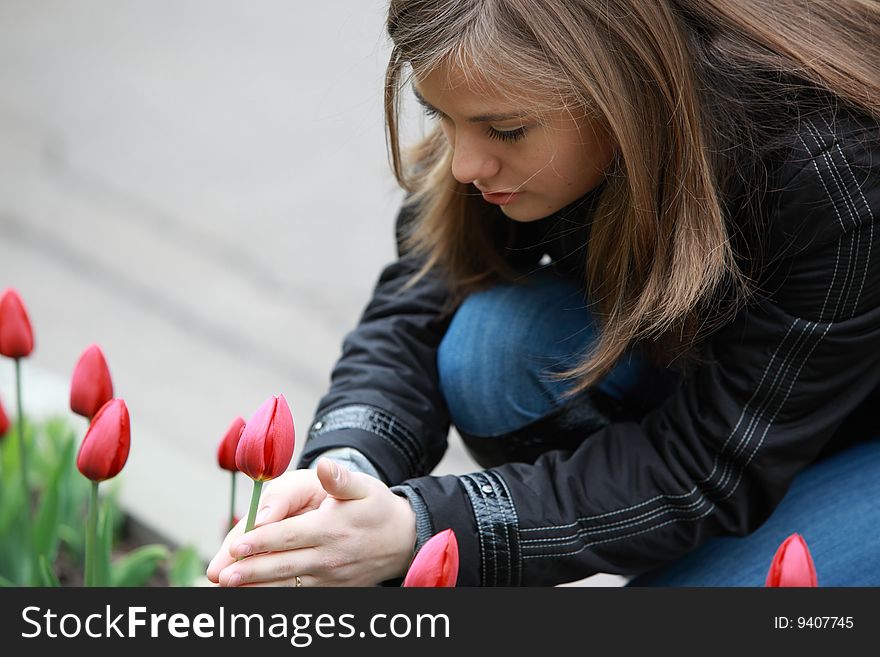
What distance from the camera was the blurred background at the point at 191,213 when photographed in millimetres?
2479

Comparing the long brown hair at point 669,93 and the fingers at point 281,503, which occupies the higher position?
the long brown hair at point 669,93

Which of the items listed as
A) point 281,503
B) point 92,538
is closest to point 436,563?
point 281,503

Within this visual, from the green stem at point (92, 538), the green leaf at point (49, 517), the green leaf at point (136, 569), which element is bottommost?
the green stem at point (92, 538)

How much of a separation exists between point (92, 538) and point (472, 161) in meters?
0.52

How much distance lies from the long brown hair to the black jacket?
0.13 feet

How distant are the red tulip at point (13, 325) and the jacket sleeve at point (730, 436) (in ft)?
1.40

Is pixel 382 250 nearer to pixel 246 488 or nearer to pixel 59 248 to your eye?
pixel 59 248

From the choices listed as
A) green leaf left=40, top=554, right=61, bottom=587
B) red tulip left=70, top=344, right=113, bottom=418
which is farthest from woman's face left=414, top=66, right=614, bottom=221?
green leaf left=40, top=554, right=61, bottom=587

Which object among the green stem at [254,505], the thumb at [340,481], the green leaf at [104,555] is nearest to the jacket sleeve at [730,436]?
the thumb at [340,481]

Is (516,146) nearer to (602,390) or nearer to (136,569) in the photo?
(602,390)

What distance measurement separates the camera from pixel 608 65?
1097 mm

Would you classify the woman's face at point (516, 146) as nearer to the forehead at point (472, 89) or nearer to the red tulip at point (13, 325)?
the forehead at point (472, 89)

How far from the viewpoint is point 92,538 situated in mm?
1104
